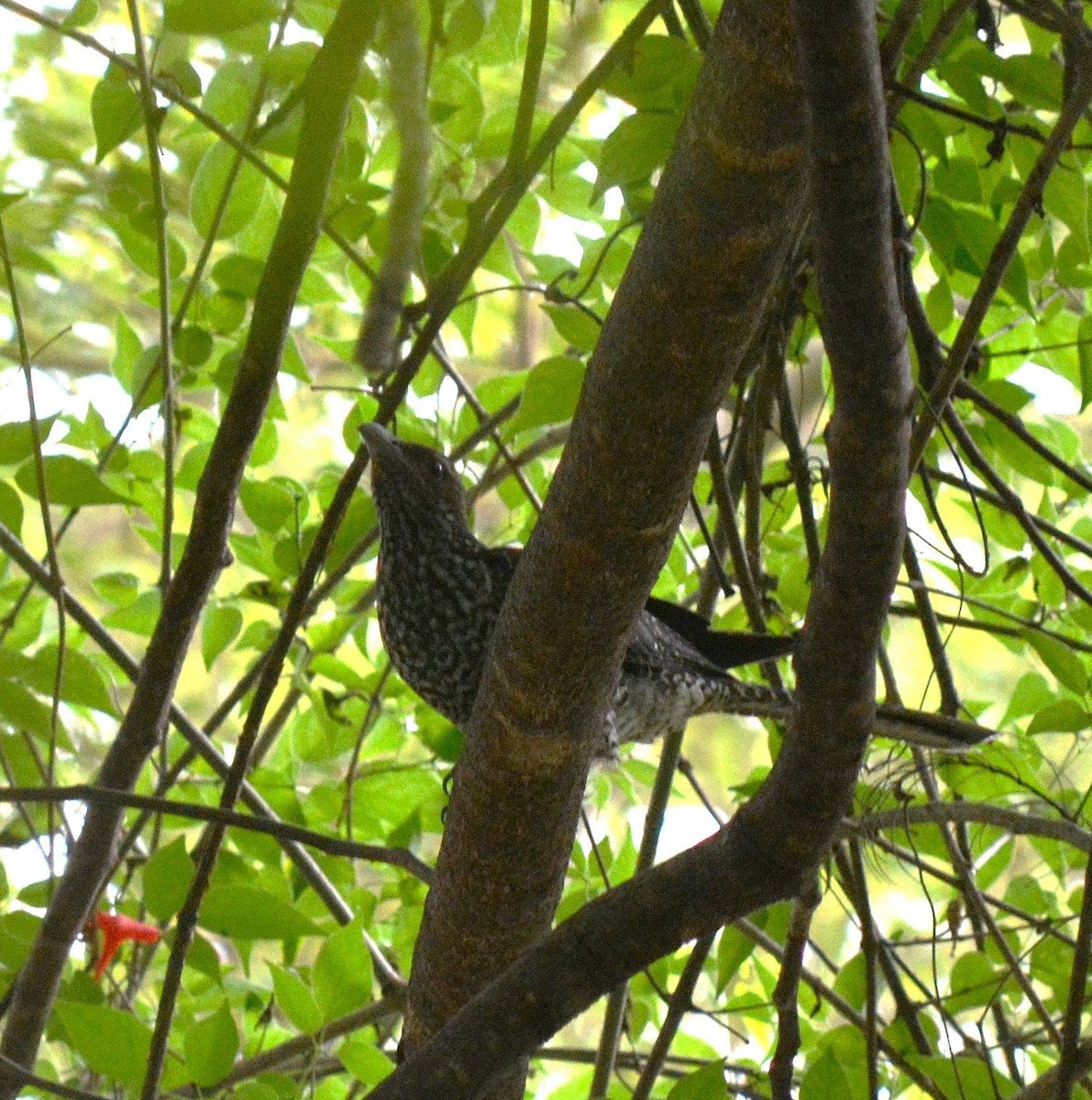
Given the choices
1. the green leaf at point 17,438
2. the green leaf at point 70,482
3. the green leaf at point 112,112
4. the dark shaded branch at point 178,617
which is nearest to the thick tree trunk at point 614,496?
the dark shaded branch at point 178,617

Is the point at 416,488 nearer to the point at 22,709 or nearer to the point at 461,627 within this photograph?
the point at 461,627

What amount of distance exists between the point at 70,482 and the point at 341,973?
80cm

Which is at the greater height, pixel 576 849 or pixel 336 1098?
pixel 576 849

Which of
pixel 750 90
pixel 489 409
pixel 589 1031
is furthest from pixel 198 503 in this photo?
pixel 589 1031

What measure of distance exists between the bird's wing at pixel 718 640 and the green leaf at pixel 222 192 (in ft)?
3.11

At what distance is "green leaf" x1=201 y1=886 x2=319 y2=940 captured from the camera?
1.81 metres

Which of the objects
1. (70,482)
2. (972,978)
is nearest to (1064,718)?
(972,978)

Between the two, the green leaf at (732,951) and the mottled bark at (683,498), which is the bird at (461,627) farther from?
the mottled bark at (683,498)

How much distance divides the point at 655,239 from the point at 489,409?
1.35 metres

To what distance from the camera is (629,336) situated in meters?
1.24

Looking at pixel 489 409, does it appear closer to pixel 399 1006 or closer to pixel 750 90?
pixel 399 1006

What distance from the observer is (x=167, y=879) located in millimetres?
1846

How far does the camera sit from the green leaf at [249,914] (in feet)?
5.95

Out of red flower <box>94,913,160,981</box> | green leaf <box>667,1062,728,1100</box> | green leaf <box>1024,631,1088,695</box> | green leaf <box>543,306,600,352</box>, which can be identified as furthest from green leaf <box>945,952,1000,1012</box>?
red flower <box>94,913,160,981</box>
